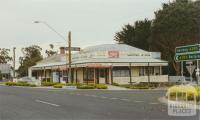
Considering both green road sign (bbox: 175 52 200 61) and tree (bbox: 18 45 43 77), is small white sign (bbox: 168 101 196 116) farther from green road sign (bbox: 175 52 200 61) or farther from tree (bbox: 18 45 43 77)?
tree (bbox: 18 45 43 77)

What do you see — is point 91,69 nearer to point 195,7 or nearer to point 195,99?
point 195,7

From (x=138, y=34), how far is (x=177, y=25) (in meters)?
12.7

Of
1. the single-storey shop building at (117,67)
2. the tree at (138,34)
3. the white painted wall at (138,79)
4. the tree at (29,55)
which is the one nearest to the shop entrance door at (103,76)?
the single-storey shop building at (117,67)

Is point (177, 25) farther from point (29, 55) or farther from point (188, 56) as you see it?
point (29, 55)

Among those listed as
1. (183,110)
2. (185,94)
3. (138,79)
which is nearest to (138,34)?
(138,79)

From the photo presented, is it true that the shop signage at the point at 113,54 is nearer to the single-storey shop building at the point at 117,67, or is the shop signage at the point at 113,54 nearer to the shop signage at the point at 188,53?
the single-storey shop building at the point at 117,67

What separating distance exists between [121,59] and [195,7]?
18084 millimetres

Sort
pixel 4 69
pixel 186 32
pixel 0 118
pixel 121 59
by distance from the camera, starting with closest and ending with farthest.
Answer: pixel 0 118, pixel 121 59, pixel 186 32, pixel 4 69

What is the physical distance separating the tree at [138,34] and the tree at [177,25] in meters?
6.10

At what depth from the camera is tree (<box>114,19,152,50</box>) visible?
8062 cm

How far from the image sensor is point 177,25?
2741 inches

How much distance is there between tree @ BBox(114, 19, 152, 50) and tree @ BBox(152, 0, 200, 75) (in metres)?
6.10

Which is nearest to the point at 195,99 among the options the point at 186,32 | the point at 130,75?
the point at 130,75

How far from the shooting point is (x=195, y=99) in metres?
22.6
